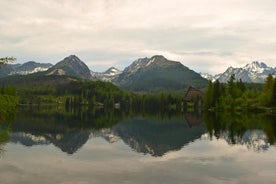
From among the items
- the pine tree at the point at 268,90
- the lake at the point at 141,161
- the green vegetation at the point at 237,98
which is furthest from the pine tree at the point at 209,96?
the lake at the point at 141,161

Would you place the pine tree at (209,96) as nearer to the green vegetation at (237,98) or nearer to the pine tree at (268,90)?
the green vegetation at (237,98)

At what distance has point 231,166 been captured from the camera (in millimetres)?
44562

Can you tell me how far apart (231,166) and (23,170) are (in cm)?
2413

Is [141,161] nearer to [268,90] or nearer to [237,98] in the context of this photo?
[268,90]

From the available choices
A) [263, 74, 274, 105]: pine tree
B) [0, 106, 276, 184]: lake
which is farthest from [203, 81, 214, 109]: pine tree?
[0, 106, 276, 184]: lake

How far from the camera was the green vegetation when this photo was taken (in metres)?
174

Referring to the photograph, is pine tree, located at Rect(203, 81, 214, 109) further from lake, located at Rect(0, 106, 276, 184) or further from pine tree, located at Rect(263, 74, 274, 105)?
lake, located at Rect(0, 106, 276, 184)

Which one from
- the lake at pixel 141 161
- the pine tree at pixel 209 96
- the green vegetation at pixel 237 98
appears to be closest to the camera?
the lake at pixel 141 161

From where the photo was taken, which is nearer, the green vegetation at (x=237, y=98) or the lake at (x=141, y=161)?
the lake at (x=141, y=161)

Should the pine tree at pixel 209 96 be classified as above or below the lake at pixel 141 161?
above

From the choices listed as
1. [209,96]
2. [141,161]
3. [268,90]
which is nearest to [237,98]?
[209,96]

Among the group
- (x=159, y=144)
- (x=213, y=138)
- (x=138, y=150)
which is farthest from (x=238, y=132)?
(x=138, y=150)

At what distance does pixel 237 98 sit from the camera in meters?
187

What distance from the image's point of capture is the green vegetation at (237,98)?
17450 centimetres
